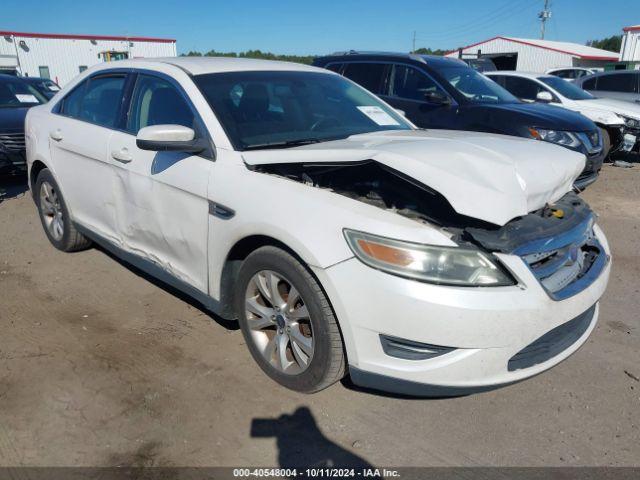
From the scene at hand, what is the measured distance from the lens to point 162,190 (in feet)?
10.3

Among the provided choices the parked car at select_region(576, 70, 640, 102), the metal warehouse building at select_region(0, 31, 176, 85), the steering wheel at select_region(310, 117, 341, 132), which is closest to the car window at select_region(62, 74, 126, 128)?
the steering wheel at select_region(310, 117, 341, 132)

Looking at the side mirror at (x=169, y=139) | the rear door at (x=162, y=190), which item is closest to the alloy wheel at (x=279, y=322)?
the rear door at (x=162, y=190)

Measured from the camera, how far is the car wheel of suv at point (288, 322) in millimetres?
2402

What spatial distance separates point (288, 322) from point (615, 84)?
40.7ft

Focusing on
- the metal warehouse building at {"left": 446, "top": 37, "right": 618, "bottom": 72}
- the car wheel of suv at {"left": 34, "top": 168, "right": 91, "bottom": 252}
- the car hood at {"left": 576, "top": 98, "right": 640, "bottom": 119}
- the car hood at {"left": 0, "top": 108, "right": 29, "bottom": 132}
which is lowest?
the car wheel of suv at {"left": 34, "top": 168, "right": 91, "bottom": 252}

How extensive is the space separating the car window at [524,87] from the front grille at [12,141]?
29.0 ft

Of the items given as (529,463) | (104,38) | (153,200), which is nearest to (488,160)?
(529,463)

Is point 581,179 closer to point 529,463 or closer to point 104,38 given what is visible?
point 529,463

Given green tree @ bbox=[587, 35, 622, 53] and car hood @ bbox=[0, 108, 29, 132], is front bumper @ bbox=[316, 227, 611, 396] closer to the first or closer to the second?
car hood @ bbox=[0, 108, 29, 132]

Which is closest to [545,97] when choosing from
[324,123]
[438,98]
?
[438,98]

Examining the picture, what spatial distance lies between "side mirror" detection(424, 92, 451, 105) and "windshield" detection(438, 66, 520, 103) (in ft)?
0.82

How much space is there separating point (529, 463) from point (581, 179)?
15.5 feet

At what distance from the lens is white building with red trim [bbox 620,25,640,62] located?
110 ft

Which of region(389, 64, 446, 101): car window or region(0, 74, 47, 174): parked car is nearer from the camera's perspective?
region(389, 64, 446, 101): car window
